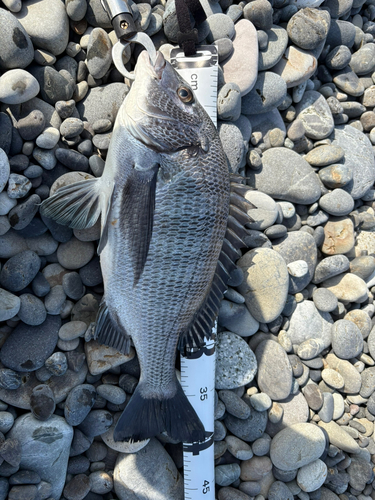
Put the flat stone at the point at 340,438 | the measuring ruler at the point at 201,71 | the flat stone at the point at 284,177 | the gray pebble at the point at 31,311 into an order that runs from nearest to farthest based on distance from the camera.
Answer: the gray pebble at the point at 31,311
the measuring ruler at the point at 201,71
the flat stone at the point at 340,438
the flat stone at the point at 284,177

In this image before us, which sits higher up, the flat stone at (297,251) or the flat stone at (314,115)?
the flat stone at (314,115)

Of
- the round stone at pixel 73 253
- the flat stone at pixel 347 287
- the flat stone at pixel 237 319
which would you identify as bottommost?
the flat stone at pixel 347 287

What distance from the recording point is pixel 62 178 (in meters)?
2.31

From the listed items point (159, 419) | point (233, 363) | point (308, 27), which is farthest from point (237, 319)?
point (308, 27)

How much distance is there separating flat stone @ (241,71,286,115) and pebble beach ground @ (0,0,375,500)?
0.04ft

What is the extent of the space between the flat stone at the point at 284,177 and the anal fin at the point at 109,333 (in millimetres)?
1760

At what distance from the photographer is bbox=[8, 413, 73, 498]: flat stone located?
7.32 ft

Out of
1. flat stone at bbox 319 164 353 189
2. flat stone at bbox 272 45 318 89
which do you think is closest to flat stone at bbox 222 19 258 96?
flat stone at bbox 272 45 318 89

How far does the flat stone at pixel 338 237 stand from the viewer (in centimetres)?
320

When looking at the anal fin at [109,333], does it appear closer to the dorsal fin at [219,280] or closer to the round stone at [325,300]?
the dorsal fin at [219,280]

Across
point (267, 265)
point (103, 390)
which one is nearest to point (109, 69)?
point (267, 265)

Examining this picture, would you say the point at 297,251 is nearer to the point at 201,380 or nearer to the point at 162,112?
the point at 201,380

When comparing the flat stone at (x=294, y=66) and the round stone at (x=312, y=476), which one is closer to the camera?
the round stone at (x=312, y=476)

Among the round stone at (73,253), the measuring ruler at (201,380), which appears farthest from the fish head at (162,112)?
the round stone at (73,253)
